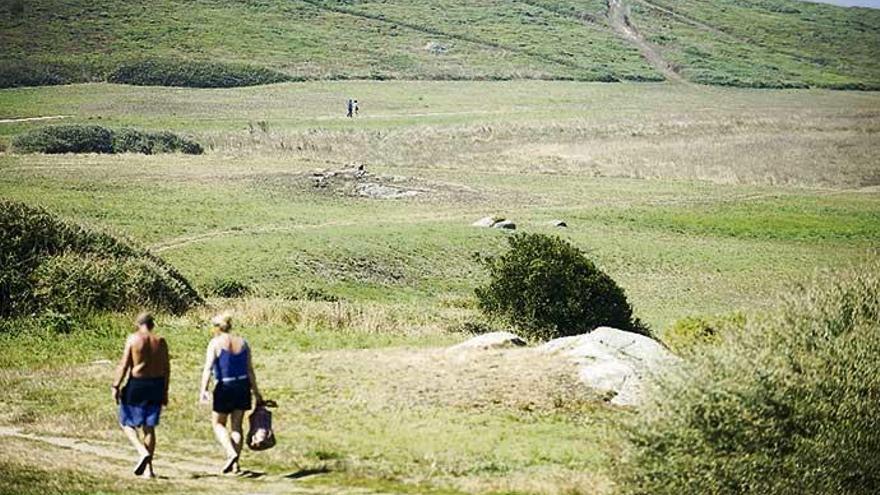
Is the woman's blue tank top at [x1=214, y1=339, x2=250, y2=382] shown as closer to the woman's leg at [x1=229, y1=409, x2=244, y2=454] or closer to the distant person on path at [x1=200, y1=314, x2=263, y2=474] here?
the distant person on path at [x1=200, y1=314, x2=263, y2=474]

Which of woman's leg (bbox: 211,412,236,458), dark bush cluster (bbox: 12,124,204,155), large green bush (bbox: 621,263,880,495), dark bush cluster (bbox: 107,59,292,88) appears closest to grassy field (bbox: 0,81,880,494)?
woman's leg (bbox: 211,412,236,458)

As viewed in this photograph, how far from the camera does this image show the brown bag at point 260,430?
19859 mm

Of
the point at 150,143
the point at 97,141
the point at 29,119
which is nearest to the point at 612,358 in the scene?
the point at 97,141

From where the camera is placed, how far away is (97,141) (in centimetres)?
9112

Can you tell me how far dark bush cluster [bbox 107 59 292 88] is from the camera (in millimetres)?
144125

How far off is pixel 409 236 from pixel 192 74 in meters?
95.0

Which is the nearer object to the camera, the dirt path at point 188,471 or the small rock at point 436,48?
the dirt path at point 188,471

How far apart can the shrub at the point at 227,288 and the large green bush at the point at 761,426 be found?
94.2ft

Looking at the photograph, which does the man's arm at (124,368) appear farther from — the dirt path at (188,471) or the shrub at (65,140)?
the shrub at (65,140)

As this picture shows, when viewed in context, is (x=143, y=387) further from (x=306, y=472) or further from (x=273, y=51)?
(x=273, y=51)

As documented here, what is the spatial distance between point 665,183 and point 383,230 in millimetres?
37766

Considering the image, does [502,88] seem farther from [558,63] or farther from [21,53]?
[21,53]

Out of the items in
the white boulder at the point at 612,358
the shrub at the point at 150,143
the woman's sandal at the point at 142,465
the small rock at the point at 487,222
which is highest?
the woman's sandal at the point at 142,465

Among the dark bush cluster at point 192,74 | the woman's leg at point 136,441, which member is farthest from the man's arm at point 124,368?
the dark bush cluster at point 192,74
